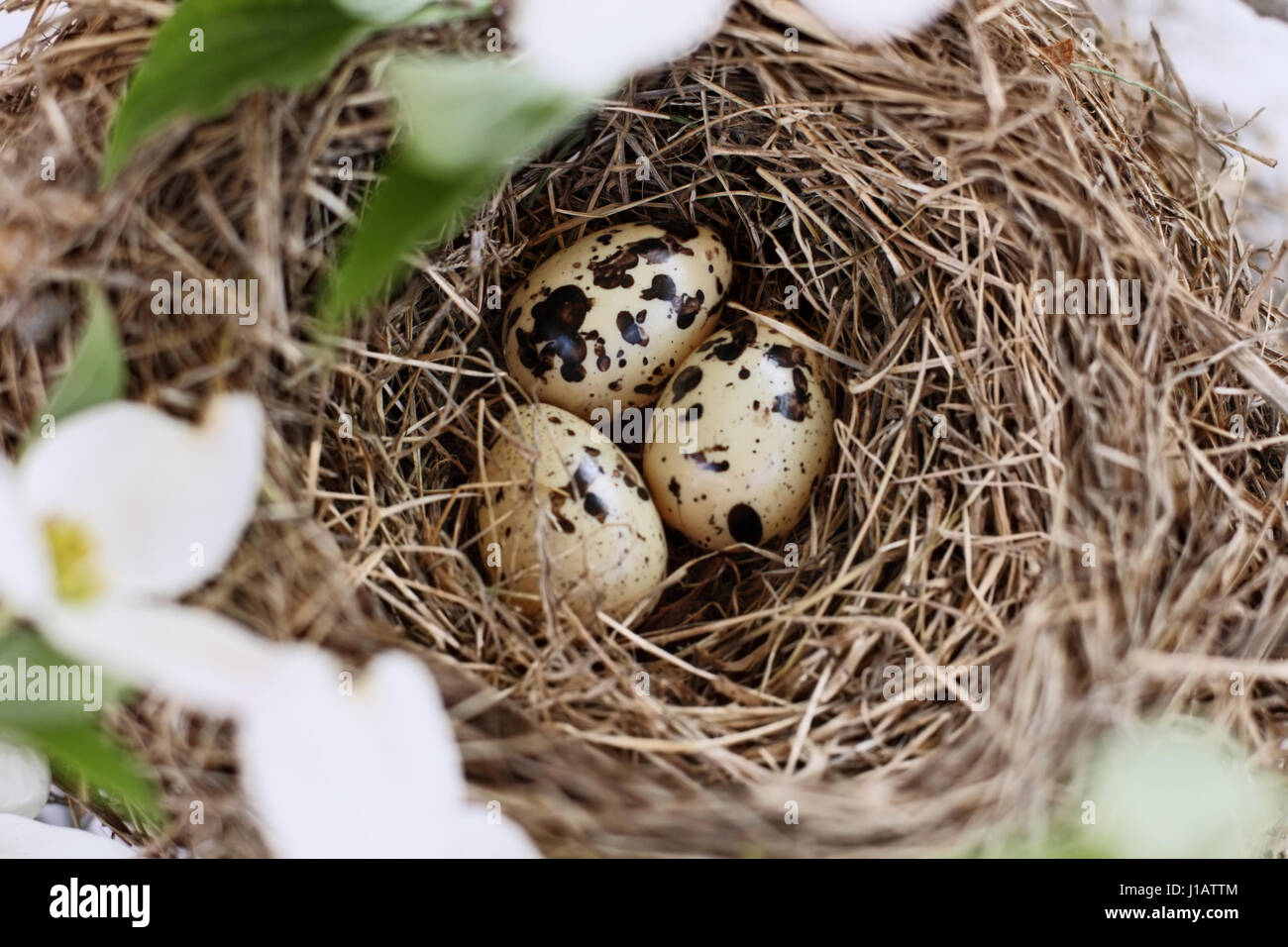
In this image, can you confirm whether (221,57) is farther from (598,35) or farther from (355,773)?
(355,773)

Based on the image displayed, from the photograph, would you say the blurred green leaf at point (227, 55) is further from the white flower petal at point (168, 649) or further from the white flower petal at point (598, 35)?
the white flower petal at point (168, 649)

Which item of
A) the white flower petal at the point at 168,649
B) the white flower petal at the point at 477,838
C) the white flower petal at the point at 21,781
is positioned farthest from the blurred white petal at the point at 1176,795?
the white flower petal at the point at 21,781

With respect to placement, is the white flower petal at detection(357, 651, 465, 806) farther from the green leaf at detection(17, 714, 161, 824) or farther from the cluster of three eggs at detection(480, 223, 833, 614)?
the cluster of three eggs at detection(480, 223, 833, 614)

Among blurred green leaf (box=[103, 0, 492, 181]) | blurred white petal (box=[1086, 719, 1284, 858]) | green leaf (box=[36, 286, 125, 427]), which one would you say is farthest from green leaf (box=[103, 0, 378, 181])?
blurred white petal (box=[1086, 719, 1284, 858])
